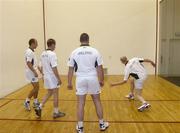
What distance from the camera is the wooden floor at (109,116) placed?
13.6 feet

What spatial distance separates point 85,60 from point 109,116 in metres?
1.41

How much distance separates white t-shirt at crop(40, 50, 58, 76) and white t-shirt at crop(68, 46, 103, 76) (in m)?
0.79

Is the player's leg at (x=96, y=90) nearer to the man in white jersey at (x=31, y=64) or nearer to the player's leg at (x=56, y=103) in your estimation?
the player's leg at (x=56, y=103)

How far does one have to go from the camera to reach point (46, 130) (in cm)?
410

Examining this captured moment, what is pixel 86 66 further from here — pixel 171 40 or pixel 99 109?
pixel 171 40

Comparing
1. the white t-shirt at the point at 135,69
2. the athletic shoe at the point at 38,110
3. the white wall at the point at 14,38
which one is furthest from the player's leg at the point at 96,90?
the white wall at the point at 14,38

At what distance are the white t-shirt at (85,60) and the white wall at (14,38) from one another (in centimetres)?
329

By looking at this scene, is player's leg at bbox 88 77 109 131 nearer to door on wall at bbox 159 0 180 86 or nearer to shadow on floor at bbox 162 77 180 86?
shadow on floor at bbox 162 77 180 86

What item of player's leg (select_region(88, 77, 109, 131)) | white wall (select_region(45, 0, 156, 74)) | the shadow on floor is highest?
white wall (select_region(45, 0, 156, 74))

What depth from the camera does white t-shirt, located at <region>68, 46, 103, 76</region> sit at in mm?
3843

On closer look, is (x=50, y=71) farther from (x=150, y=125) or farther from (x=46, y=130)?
(x=150, y=125)

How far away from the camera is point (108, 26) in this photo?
1155 centimetres

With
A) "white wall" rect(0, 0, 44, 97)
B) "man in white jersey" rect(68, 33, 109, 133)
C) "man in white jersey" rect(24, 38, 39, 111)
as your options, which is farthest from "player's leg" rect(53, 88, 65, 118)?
"white wall" rect(0, 0, 44, 97)

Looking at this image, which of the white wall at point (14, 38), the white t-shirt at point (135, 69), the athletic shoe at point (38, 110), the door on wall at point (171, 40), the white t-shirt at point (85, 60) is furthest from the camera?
the door on wall at point (171, 40)
